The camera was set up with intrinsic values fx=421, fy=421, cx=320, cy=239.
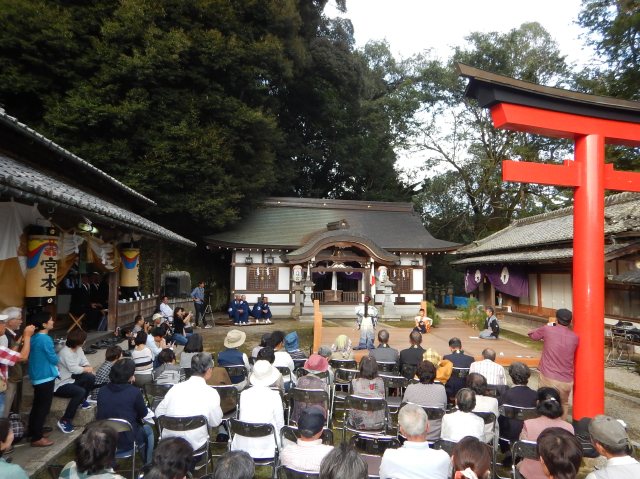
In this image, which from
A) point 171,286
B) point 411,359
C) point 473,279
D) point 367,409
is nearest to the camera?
point 367,409

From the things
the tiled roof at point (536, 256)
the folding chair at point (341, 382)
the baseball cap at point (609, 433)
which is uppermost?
the tiled roof at point (536, 256)

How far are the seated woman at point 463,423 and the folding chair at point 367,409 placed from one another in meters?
0.74

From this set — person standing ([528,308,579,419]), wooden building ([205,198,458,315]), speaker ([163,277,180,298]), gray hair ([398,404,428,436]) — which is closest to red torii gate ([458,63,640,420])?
person standing ([528,308,579,419])

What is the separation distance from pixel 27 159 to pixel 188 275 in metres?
12.1

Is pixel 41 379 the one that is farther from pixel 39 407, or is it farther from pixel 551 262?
pixel 551 262

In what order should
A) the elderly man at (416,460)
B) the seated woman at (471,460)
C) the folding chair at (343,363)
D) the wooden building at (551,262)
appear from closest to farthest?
the seated woman at (471,460)
the elderly man at (416,460)
the folding chair at (343,363)
the wooden building at (551,262)

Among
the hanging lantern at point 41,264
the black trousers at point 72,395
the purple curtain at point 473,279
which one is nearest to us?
the black trousers at point 72,395

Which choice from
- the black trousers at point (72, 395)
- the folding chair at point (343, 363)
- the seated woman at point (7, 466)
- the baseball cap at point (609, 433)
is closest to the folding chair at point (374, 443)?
the baseball cap at point (609, 433)

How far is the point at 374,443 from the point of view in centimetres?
400

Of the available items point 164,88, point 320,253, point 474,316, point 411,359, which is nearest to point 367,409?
point 411,359

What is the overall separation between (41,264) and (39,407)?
263 cm

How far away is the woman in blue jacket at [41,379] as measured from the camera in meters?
4.42

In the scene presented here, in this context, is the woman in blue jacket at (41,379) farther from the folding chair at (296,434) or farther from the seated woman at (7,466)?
the folding chair at (296,434)

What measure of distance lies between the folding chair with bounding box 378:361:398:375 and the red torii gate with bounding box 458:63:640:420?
2.35 meters
